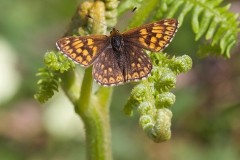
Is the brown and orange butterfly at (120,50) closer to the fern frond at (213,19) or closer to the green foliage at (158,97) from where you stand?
the green foliage at (158,97)

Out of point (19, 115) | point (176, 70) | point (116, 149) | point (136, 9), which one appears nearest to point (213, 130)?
point (116, 149)

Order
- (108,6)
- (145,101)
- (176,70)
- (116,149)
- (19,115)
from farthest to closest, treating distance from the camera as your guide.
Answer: (19,115)
(116,149)
(108,6)
(176,70)
(145,101)

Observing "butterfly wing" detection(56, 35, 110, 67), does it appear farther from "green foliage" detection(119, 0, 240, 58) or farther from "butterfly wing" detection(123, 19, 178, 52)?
"green foliage" detection(119, 0, 240, 58)

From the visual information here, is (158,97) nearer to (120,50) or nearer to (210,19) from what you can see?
Result: (120,50)

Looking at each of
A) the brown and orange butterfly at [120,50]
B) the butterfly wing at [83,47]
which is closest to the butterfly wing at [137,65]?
the brown and orange butterfly at [120,50]

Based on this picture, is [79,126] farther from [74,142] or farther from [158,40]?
[158,40]

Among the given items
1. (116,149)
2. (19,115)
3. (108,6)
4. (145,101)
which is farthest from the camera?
(19,115)

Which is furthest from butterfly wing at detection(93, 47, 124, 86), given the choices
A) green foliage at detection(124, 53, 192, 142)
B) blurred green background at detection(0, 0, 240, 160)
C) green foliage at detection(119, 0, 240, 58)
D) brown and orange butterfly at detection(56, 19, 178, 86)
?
blurred green background at detection(0, 0, 240, 160)

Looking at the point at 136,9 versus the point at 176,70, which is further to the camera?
the point at 136,9
